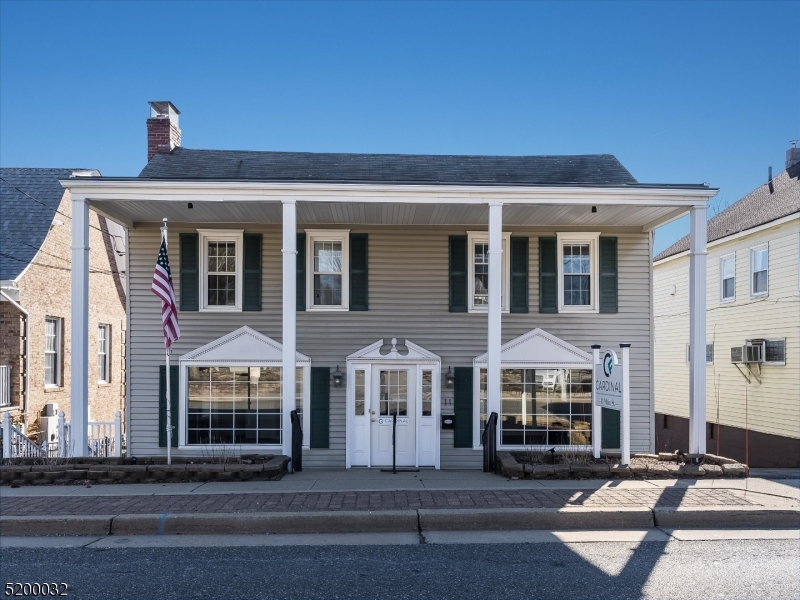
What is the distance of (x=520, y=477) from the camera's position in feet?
34.5

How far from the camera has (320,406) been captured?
1370 centimetres

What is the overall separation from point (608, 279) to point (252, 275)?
7.14m

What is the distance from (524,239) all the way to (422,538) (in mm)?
7787

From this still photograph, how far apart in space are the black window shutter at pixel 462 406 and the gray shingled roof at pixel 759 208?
853 centimetres

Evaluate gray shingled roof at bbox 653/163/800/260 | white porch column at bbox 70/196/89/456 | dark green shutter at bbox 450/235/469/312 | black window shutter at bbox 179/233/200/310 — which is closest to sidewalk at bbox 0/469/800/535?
white porch column at bbox 70/196/89/456

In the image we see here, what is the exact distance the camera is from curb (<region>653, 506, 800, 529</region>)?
8.27 meters

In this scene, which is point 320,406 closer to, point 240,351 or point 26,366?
point 240,351

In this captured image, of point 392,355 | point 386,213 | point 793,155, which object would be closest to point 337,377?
point 392,355

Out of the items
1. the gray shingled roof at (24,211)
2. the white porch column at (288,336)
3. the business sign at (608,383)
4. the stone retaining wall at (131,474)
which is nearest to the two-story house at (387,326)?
the white porch column at (288,336)

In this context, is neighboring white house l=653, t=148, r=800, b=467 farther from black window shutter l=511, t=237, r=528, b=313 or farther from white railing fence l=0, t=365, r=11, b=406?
white railing fence l=0, t=365, r=11, b=406

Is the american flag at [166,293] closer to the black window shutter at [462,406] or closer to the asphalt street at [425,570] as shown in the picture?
the asphalt street at [425,570]

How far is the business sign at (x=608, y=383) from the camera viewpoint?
422 inches

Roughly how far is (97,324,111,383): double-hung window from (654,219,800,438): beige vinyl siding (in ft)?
56.4

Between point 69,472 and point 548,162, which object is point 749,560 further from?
point 548,162
